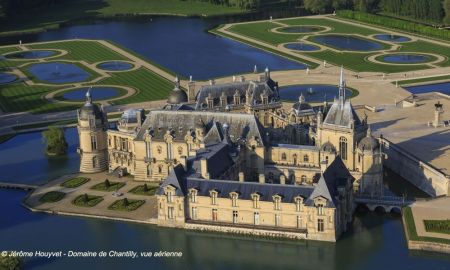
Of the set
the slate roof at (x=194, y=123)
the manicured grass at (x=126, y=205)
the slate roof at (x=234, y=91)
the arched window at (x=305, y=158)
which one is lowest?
the manicured grass at (x=126, y=205)

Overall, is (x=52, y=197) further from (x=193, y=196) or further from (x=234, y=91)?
(x=234, y=91)

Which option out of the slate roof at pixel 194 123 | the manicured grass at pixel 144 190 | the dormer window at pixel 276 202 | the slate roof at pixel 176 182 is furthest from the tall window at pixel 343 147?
the manicured grass at pixel 144 190

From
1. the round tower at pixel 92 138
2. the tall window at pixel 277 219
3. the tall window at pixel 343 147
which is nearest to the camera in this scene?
the tall window at pixel 277 219

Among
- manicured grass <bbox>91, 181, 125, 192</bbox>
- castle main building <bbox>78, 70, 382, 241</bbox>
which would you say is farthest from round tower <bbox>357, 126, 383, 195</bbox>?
manicured grass <bbox>91, 181, 125, 192</bbox>

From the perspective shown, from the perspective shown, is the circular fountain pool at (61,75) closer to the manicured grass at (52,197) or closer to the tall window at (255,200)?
the manicured grass at (52,197)

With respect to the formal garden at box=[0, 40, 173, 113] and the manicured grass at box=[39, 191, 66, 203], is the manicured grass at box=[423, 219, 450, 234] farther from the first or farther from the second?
the formal garden at box=[0, 40, 173, 113]

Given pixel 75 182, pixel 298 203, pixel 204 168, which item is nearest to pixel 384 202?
pixel 298 203
